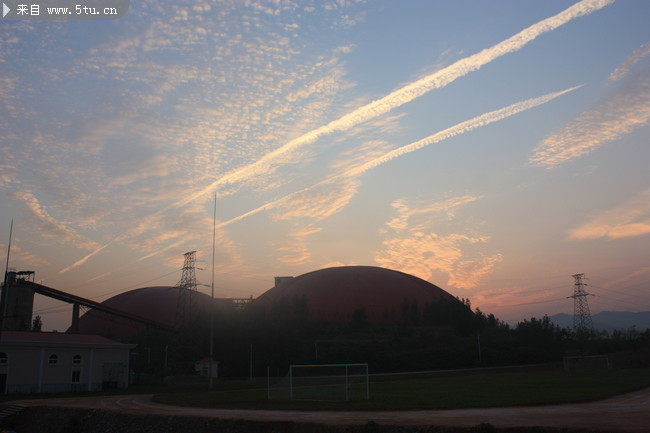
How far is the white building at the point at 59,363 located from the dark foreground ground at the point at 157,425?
18316 millimetres

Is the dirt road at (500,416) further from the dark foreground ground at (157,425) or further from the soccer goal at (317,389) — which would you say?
the soccer goal at (317,389)

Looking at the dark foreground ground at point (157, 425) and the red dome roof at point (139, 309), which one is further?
the red dome roof at point (139, 309)

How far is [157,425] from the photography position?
27750 millimetres

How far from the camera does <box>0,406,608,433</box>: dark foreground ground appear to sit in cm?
2056

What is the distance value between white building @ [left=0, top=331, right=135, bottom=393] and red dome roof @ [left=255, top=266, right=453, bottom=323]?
2767 inches

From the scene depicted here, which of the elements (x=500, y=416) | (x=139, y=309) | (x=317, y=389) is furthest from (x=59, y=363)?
(x=139, y=309)

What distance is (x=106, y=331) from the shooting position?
13350 centimetres

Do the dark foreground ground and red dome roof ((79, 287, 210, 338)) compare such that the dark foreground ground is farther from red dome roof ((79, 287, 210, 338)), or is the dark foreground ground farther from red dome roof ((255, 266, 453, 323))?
red dome roof ((79, 287, 210, 338))

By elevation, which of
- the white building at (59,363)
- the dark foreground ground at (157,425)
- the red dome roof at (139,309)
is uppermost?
the red dome roof at (139,309)

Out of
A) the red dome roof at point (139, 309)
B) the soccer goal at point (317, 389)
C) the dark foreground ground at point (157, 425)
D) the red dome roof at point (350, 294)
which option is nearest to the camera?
the dark foreground ground at point (157, 425)

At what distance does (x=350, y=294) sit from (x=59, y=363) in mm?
89679

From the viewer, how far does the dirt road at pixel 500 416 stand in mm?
20219

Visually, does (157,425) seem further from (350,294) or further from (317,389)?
(350,294)

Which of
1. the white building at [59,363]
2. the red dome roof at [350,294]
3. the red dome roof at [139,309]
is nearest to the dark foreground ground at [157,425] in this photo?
the white building at [59,363]
